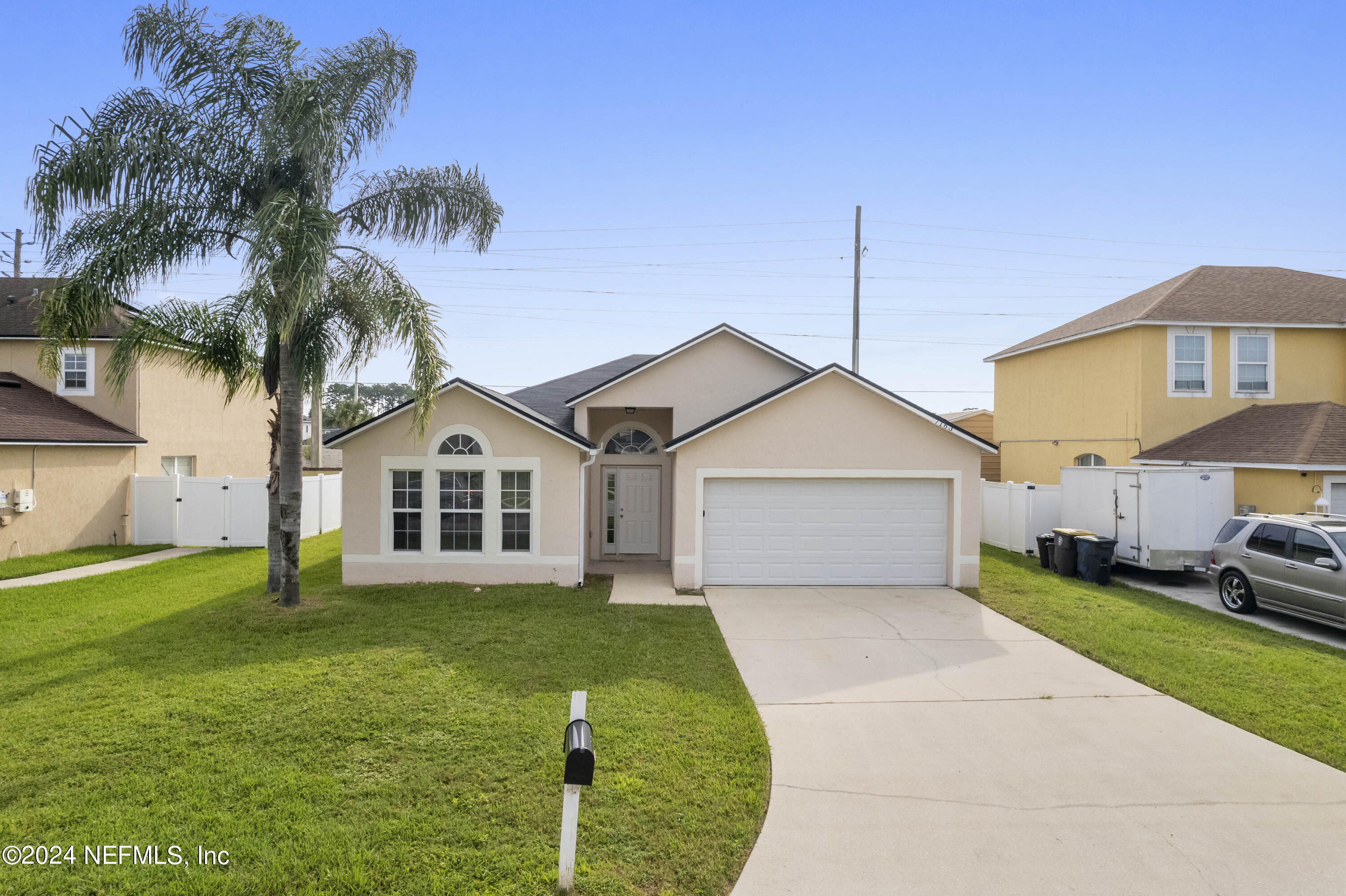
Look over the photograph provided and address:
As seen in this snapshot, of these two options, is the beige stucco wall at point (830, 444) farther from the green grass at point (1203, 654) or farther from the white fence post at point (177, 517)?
the white fence post at point (177, 517)

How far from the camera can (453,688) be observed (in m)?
7.22

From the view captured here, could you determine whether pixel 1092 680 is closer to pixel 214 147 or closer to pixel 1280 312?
pixel 214 147

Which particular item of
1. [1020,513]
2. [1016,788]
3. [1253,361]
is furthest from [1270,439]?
[1016,788]

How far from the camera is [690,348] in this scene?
49.4 ft

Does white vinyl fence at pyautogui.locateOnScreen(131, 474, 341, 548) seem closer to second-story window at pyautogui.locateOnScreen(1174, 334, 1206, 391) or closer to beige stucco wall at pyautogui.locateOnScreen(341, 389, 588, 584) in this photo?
beige stucco wall at pyautogui.locateOnScreen(341, 389, 588, 584)

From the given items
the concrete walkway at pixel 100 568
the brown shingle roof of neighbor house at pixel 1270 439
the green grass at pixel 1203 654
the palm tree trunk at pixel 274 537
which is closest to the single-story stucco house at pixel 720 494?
the palm tree trunk at pixel 274 537

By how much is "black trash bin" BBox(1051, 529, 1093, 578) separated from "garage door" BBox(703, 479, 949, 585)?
2.95 meters

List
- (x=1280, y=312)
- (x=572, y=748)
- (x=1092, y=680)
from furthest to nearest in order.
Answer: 1. (x=1280, y=312)
2. (x=1092, y=680)
3. (x=572, y=748)

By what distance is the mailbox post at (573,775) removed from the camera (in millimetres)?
3754

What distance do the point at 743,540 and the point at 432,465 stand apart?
580 centimetres

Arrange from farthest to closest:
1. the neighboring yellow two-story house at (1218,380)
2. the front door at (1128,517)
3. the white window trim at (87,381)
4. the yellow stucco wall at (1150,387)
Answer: the white window trim at (87,381) < the yellow stucco wall at (1150,387) < the neighboring yellow two-story house at (1218,380) < the front door at (1128,517)

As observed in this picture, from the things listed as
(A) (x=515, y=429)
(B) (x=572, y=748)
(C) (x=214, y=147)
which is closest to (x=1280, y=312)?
(A) (x=515, y=429)

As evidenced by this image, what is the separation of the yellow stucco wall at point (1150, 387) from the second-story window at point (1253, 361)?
0.77 ft

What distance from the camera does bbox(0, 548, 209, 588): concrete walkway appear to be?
42.9 ft
